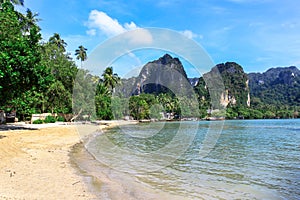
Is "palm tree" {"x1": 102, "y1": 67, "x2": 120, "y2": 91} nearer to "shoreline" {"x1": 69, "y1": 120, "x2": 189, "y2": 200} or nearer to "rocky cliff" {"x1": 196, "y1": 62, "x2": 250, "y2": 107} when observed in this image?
"shoreline" {"x1": 69, "y1": 120, "x2": 189, "y2": 200}

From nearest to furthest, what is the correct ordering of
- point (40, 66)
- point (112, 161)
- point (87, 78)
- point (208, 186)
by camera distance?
point (208, 186)
point (112, 161)
point (40, 66)
point (87, 78)

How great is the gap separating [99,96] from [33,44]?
35.3 metres

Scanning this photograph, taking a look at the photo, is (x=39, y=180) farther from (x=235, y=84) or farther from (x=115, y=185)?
(x=235, y=84)

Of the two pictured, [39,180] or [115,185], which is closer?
[39,180]

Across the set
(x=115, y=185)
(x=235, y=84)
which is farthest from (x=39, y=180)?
(x=235, y=84)

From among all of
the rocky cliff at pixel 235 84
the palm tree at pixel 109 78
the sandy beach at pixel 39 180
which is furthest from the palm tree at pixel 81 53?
the rocky cliff at pixel 235 84

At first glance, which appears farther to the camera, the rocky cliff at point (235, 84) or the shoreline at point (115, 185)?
the rocky cliff at point (235, 84)

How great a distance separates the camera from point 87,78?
49.2 metres

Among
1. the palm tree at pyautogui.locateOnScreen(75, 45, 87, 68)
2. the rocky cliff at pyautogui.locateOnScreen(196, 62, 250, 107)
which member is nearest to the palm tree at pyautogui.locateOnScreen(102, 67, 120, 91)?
the palm tree at pyautogui.locateOnScreen(75, 45, 87, 68)

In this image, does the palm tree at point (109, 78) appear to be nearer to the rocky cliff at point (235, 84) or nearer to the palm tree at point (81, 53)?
the palm tree at point (81, 53)

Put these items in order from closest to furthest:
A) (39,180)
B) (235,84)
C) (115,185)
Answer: (39,180), (115,185), (235,84)

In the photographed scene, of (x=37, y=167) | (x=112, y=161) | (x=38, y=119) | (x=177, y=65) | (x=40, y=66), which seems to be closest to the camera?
(x=37, y=167)

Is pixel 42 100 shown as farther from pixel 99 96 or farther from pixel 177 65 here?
pixel 177 65

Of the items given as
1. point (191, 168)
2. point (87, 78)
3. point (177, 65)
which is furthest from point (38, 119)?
point (177, 65)
